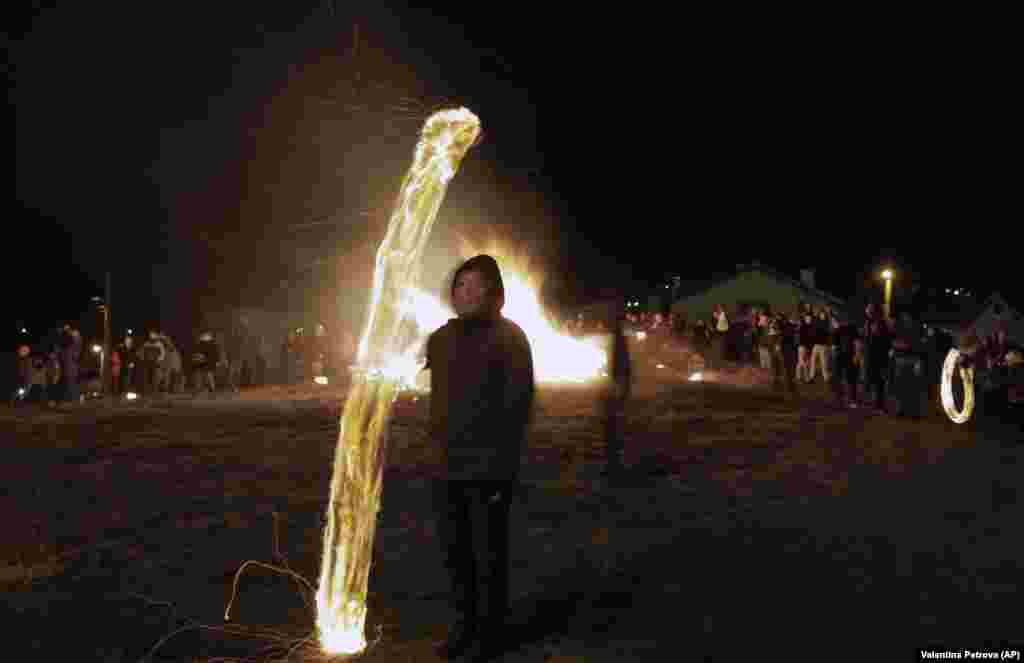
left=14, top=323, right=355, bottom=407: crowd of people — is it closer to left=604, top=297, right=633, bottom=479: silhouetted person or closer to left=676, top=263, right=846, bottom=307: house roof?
left=604, top=297, right=633, bottom=479: silhouetted person

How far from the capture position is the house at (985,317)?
210 ft

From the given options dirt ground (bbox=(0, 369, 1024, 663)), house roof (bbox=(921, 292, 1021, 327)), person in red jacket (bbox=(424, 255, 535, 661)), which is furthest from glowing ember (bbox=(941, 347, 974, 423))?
house roof (bbox=(921, 292, 1021, 327))

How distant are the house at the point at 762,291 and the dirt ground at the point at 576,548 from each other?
157 ft

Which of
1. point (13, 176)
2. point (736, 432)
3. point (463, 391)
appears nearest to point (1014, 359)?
point (736, 432)

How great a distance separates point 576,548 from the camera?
22.7 feet

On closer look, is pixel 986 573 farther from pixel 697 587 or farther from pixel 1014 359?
pixel 1014 359

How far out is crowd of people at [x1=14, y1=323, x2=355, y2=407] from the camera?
20078 mm

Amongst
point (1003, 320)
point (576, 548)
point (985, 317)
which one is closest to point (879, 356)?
point (576, 548)

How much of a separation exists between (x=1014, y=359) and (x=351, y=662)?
A: 47.9 feet

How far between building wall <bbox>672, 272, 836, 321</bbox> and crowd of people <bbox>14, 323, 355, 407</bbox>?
36.3 metres

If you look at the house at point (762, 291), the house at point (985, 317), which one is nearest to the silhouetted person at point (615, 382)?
the house at point (762, 291)

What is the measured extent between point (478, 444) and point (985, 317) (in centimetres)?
7006

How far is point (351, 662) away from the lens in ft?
14.9

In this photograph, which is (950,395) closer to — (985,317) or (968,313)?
(985,317)
